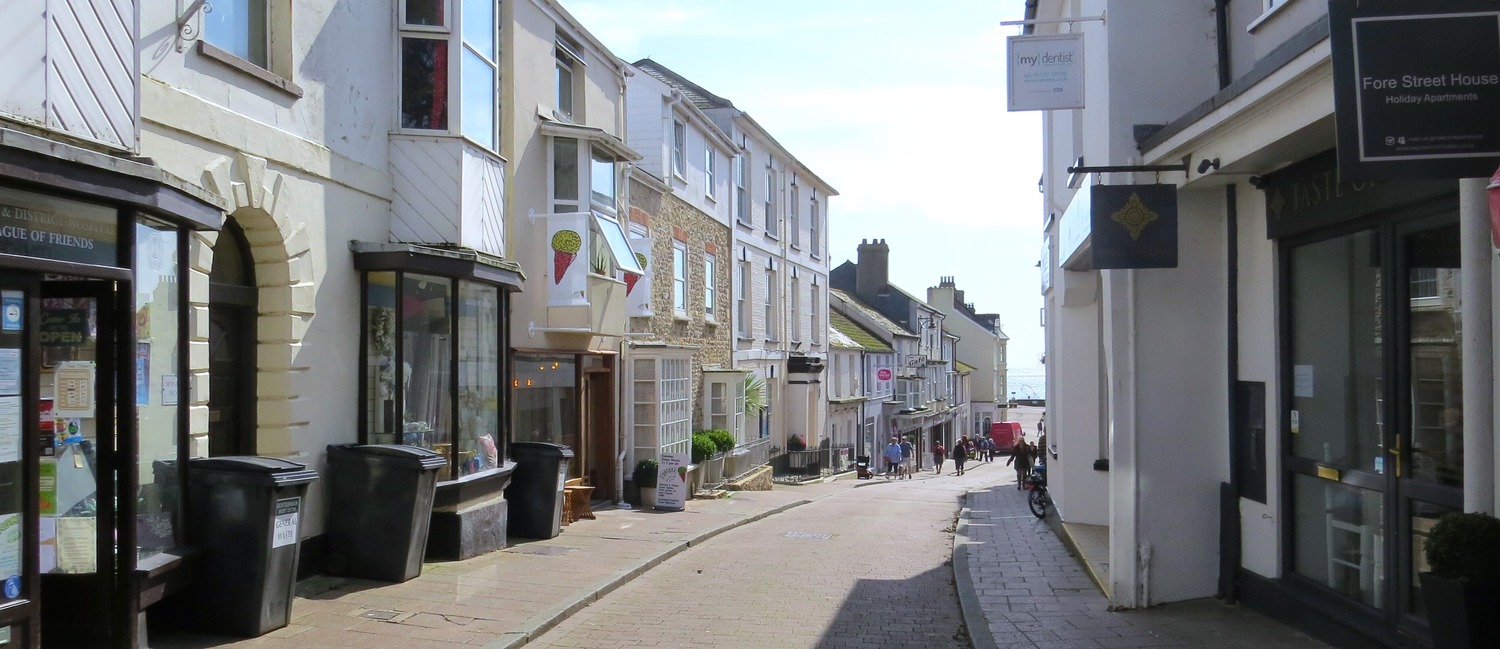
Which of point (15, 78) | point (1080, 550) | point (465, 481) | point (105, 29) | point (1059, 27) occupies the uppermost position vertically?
point (1059, 27)

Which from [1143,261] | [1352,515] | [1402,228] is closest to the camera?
[1402,228]

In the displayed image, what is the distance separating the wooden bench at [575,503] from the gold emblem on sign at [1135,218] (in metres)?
9.00

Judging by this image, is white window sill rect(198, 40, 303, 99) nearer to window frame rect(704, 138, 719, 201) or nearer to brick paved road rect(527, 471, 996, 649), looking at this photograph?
brick paved road rect(527, 471, 996, 649)

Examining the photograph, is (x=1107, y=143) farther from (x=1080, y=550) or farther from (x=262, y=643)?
(x=262, y=643)

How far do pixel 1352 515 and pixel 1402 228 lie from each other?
191cm

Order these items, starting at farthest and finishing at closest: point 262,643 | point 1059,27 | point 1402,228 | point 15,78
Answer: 1. point 1059,27
2. point 262,643
3. point 1402,228
4. point 15,78

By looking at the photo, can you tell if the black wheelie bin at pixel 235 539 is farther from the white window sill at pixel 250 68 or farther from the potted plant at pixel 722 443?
the potted plant at pixel 722 443

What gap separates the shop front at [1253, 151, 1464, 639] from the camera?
6.20 m

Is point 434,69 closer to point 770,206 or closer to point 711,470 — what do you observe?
point 711,470

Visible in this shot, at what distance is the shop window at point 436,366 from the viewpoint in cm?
1090

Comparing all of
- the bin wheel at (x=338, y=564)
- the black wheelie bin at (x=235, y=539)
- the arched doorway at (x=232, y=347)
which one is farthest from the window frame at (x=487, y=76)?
the black wheelie bin at (x=235, y=539)

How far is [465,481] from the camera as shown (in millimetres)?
11516

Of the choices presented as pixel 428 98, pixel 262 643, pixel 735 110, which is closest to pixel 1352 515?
pixel 262 643

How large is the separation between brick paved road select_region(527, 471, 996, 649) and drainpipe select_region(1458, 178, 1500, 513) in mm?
4282
